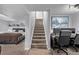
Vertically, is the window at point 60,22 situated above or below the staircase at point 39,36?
above

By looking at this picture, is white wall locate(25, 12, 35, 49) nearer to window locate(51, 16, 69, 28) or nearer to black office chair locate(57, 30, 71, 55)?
window locate(51, 16, 69, 28)

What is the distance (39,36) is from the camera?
2.97m

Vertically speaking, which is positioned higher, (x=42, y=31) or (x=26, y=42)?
(x=42, y=31)

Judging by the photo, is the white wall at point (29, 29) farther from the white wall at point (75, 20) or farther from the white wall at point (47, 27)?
the white wall at point (75, 20)

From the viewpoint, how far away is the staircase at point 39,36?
2975 mm

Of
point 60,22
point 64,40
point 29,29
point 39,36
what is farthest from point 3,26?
point 64,40

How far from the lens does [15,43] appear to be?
251 cm

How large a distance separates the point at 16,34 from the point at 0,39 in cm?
39

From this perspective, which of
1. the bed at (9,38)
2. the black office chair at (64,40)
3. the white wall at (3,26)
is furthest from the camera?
the black office chair at (64,40)

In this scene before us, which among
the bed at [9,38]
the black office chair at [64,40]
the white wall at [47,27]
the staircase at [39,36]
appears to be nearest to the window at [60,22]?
the white wall at [47,27]
